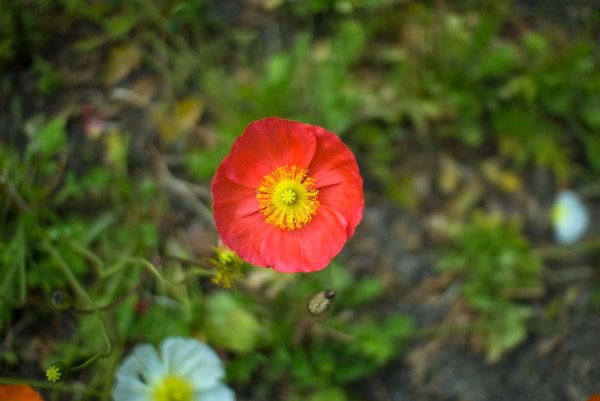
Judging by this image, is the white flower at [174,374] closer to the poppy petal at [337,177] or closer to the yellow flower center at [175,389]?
the yellow flower center at [175,389]

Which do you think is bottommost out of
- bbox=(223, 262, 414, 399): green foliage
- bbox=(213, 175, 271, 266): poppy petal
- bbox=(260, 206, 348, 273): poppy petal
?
bbox=(223, 262, 414, 399): green foliage

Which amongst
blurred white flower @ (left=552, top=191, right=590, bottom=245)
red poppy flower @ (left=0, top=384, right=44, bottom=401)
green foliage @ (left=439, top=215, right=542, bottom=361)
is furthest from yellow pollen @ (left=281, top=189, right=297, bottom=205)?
blurred white flower @ (left=552, top=191, right=590, bottom=245)

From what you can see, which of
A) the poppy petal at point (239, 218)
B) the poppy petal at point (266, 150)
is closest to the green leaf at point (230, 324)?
the poppy petal at point (239, 218)

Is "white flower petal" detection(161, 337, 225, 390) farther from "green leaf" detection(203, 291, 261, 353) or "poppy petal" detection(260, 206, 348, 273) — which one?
"poppy petal" detection(260, 206, 348, 273)

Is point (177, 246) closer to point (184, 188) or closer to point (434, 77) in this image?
point (184, 188)

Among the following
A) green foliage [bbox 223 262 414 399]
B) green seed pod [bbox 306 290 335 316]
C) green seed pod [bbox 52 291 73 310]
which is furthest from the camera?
green foliage [bbox 223 262 414 399]

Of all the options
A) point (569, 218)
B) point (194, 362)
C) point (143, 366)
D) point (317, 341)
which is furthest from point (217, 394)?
point (569, 218)
